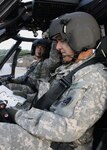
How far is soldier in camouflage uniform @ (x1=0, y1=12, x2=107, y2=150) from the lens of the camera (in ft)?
6.81

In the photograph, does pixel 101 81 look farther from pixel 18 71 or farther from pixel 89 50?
pixel 18 71

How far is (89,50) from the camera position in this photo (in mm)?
2422

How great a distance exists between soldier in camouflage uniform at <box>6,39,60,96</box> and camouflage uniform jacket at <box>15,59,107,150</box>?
2.04 metres

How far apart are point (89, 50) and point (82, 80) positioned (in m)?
0.31

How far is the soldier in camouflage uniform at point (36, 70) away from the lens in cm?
435

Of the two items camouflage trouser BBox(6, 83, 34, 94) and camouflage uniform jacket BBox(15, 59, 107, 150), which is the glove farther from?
camouflage trouser BBox(6, 83, 34, 94)

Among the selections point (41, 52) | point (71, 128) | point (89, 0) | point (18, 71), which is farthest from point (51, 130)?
point (18, 71)

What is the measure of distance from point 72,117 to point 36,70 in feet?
8.56

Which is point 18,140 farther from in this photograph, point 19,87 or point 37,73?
point 37,73

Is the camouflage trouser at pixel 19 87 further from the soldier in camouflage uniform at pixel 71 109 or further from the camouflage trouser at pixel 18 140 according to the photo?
the camouflage trouser at pixel 18 140

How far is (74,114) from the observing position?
6.79 feet

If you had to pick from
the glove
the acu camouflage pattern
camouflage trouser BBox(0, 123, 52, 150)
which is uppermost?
the acu camouflage pattern

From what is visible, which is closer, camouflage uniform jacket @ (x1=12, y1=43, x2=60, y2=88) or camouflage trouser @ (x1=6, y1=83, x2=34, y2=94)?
camouflage trouser @ (x1=6, y1=83, x2=34, y2=94)

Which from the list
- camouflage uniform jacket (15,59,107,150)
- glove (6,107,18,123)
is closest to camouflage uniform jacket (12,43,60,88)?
glove (6,107,18,123)
